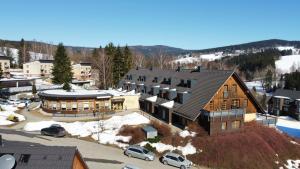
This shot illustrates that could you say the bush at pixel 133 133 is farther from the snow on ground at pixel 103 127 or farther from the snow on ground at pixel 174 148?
the snow on ground at pixel 174 148

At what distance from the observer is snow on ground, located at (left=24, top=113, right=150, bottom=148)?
148 feet

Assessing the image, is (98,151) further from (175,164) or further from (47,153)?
(47,153)

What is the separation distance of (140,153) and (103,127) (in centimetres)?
1381

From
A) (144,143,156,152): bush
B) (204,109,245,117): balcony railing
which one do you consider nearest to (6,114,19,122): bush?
(144,143,156,152): bush

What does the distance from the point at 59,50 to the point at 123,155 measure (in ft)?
216

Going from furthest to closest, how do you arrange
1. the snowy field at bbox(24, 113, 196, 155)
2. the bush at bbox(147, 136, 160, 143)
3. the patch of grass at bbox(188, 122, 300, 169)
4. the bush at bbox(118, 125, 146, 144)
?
1. the bush at bbox(118, 125, 146, 144)
2. the bush at bbox(147, 136, 160, 143)
3. the snowy field at bbox(24, 113, 196, 155)
4. the patch of grass at bbox(188, 122, 300, 169)

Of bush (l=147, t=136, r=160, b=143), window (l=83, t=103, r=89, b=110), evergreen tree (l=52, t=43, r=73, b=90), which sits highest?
evergreen tree (l=52, t=43, r=73, b=90)

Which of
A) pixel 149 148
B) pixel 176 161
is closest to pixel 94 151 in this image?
pixel 149 148

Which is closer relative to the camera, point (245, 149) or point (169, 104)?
point (245, 149)

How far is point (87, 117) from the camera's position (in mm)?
58125

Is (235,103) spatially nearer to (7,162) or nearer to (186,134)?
(186,134)

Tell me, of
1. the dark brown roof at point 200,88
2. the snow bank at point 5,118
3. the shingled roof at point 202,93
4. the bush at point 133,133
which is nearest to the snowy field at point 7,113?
the snow bank at point 5,118

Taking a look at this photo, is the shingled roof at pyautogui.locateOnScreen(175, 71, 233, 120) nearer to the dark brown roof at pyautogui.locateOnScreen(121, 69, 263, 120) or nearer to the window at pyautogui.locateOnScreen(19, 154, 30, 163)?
the dark brown roof at pyautogui.locateOnScreen(121, 69, 263, 120)

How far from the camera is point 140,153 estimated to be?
125 ft
